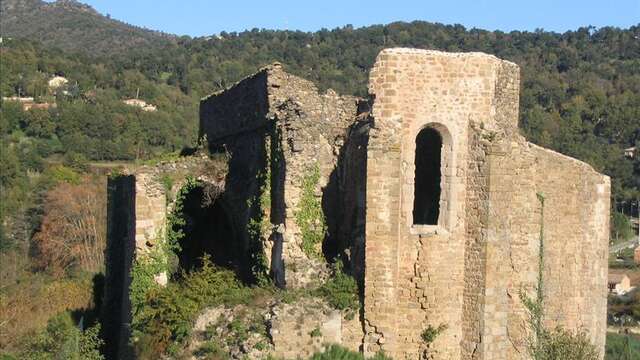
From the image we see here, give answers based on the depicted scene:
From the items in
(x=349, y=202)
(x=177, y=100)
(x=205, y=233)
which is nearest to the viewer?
(x=349, y=202)

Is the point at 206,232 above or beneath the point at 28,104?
beneath

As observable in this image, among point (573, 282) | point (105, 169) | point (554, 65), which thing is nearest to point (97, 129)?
point (105, 169)

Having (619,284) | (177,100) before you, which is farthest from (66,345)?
(177,100)

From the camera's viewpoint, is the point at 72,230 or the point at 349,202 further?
the point at 72,230

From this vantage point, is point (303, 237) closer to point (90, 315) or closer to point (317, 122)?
point (317, 122)

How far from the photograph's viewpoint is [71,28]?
4520 inches

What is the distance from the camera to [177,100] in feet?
242

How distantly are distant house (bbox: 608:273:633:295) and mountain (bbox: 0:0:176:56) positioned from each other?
64.1m

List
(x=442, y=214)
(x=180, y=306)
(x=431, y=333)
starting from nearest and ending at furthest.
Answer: (x=431, y=333) < (x=442, y=214) < (x=180, y=306)

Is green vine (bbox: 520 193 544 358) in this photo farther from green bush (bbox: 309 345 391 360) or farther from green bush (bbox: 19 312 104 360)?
green bush (bbox: 19 312 104 360)

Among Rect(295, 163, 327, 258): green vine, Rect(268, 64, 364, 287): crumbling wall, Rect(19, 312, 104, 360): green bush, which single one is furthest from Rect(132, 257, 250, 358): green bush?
Rect(19, 312, 104, 360): green bush

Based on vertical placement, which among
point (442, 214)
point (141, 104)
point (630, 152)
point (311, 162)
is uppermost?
point (141, 104)

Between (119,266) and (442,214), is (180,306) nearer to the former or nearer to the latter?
(442,214)

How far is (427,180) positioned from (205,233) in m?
7.32
